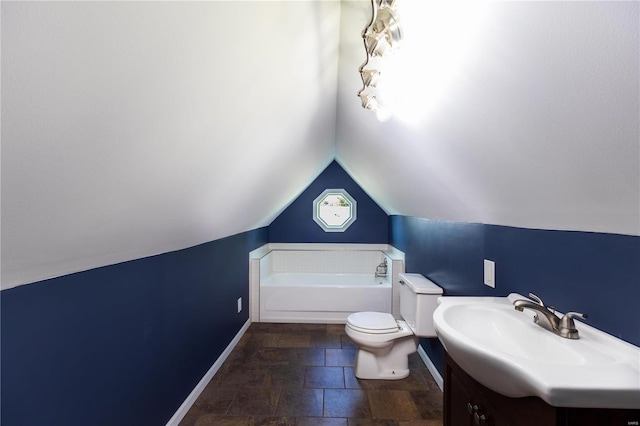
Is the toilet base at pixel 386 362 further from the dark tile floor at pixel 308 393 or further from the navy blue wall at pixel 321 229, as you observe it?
the navy blue wall at pixel 321 229

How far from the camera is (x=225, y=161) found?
146cm

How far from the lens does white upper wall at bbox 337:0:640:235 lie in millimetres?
665

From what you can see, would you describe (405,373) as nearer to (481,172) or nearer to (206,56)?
(481,172)

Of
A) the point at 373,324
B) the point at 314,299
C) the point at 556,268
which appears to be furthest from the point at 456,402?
the point at 314,299

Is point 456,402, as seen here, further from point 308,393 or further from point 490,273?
point 308,393

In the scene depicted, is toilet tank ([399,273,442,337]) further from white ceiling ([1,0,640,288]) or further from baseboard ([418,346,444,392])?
white ceiling ([1,0,640,288])

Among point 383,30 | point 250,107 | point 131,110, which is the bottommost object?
point 131,110

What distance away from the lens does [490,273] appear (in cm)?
165

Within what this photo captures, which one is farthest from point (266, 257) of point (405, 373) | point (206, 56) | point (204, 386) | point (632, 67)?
point (632, 67)

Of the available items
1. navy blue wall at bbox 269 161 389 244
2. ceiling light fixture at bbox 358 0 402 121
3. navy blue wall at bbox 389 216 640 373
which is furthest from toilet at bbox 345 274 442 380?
navy blue wall at bbox 269 161 389 244

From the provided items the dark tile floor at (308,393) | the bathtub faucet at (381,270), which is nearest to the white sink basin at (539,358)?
the dark tile floor at (308,393)

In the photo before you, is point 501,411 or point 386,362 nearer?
point 501,411

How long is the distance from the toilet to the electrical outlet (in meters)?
0.57

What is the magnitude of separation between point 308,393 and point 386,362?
650mm
